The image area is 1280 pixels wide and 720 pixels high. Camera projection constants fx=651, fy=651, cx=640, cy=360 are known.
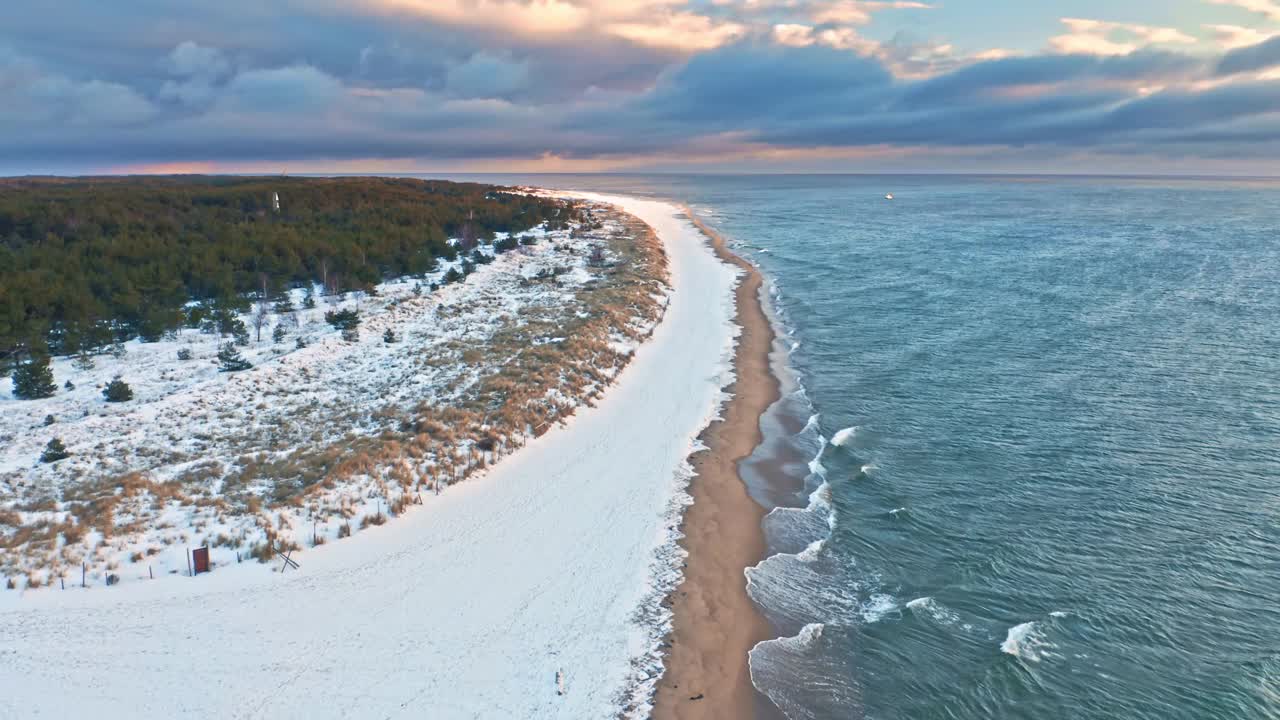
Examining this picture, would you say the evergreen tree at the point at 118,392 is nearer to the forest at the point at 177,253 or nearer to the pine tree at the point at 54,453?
the pine tree at the point at 54,453

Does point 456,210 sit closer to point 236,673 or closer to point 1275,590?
point 236,673

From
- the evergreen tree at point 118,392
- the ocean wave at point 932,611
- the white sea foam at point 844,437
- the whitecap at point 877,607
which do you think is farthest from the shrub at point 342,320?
the ocean wave at point 932,611

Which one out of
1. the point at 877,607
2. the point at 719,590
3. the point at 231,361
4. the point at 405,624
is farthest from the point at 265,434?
the point at 877,607

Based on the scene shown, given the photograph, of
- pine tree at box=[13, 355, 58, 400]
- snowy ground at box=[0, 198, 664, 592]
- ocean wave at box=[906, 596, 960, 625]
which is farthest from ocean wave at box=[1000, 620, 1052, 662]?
pine tree at box=[13, 355, 58, 400]

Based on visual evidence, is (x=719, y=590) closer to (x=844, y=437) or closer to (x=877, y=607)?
(x=877, y=607)

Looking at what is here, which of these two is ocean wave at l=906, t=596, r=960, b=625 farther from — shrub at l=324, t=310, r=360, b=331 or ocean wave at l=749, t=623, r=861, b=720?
shrub at l=324, t=310, r=360, b=331

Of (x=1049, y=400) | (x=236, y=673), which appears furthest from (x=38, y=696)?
(x=1049, y=400)

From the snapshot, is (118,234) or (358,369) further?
(118,234)
